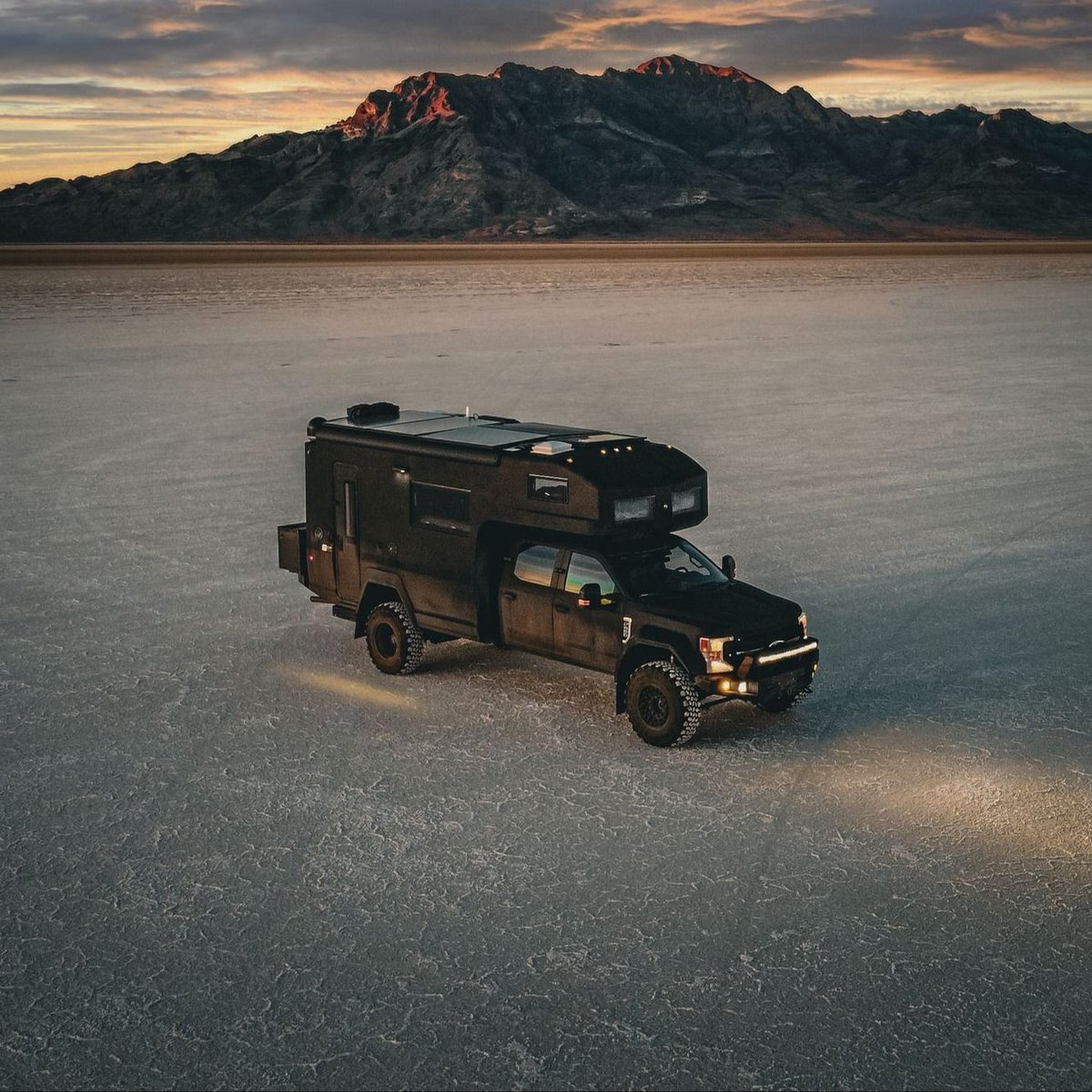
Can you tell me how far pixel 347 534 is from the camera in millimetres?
14516

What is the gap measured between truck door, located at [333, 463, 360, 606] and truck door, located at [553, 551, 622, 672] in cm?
263

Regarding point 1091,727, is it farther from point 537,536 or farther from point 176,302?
point 176,302

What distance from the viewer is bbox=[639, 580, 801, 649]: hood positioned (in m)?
11.9

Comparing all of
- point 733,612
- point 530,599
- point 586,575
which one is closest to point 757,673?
point 733,612

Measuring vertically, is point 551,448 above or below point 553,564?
above

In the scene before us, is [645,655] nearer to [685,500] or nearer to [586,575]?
[586,575]

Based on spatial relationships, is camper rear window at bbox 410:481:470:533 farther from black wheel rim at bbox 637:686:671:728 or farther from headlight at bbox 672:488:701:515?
black wheel rim at bbox 637:686:671:728

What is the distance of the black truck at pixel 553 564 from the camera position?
1212 centimetres

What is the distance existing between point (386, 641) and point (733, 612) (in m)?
3.76

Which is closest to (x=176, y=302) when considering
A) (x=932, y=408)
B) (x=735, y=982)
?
(x=932, y=408)

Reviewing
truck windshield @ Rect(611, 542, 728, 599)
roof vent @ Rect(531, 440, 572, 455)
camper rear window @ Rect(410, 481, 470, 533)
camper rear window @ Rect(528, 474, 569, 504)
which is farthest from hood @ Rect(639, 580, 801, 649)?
camper rear window @ Rect(410, 481, 470, 533)

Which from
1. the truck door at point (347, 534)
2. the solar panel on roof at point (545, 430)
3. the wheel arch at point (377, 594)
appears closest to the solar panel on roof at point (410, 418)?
the truck door at point (347, 534)

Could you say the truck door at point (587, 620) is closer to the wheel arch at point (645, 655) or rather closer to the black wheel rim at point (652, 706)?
the wheel arch at point (645, 655)

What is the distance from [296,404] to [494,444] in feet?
73.2
